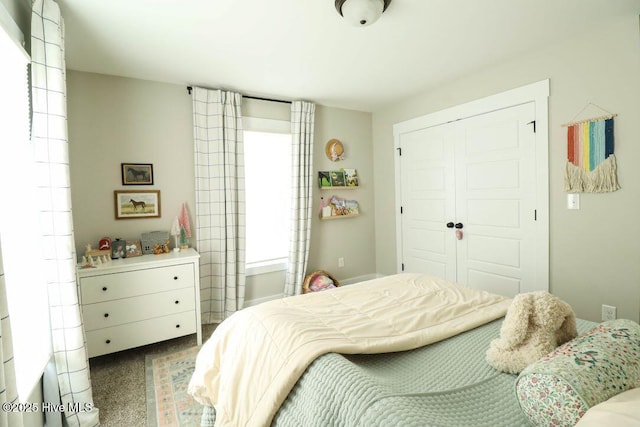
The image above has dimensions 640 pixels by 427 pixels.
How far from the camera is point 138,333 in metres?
2.31

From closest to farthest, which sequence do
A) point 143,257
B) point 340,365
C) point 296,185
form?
point 340,365 → point 143,257 → point 296,185

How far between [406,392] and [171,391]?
1.72 metres

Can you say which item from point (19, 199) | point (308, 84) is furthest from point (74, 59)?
point (308, 84)

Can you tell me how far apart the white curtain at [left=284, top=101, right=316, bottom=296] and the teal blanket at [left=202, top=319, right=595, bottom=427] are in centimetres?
231

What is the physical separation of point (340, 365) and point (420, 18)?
2.11 meters

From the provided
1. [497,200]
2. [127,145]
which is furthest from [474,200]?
[127,145]

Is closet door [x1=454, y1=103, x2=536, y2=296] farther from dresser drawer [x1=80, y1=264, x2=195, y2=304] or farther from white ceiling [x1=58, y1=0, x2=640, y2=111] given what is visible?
dresser drawer [x1=80, y1=264, x2=195, y2=304]

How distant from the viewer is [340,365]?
1025 millimetres

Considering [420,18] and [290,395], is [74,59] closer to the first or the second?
[420,18]

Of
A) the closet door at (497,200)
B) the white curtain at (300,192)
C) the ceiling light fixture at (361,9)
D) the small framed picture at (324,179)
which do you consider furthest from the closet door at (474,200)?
the ceiling light fixture at (361,9)

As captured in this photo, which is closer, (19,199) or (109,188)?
(19,199)

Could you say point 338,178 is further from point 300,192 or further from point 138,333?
point 138,333

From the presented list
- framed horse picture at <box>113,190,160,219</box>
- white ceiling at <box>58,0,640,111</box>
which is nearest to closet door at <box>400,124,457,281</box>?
white ceiling at <box>58,0,640,111</box>

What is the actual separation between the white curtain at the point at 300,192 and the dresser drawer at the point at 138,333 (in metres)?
1.25
